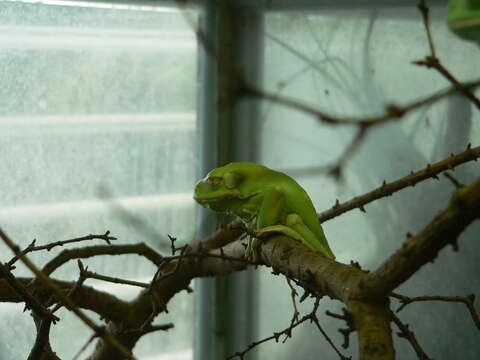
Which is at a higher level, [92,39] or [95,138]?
[92,39]

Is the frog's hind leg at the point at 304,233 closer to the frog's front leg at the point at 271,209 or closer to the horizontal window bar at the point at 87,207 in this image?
the frog's front leg at the point at 271,209

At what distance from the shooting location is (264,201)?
1.03 m

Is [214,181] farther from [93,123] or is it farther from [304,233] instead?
[93,123]

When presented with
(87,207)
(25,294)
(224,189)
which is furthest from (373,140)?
(25,294)

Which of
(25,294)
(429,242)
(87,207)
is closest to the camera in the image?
(429,242)

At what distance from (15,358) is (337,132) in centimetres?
110

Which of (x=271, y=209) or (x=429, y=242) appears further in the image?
(x=271, y=209)

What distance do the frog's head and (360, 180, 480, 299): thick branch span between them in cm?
56

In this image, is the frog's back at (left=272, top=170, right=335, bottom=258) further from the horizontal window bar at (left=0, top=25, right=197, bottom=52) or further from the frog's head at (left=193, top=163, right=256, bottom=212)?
the horizontal window bar at (left=0, top=25, right=197, bottom=52)

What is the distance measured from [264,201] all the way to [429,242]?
564 mm

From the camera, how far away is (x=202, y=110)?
2.12 m

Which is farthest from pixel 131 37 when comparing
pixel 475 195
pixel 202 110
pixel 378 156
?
pixel 475 195

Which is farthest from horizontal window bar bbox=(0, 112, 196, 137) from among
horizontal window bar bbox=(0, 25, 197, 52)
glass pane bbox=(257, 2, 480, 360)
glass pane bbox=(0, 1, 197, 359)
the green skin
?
the green skin

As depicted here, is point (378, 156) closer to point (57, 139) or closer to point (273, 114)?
point (273, 114)
